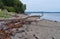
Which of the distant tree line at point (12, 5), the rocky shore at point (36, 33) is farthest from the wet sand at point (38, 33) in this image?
the distant tree line at point (12, 5)

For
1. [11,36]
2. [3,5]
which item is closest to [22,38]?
[11,36]

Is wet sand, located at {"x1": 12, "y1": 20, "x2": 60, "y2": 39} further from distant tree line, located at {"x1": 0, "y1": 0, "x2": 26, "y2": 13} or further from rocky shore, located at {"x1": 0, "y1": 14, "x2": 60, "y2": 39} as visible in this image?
distant tree line, located at {"x1": 0, "y1": 0, "x2": 26, "y2": 13}

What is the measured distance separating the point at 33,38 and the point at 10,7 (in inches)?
1033

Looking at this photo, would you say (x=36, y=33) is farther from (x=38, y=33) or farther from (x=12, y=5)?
(x=12, y=5)

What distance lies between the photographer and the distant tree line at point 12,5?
120 feet

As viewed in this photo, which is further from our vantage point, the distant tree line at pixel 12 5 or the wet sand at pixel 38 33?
the distant tree line at pixel 12 5

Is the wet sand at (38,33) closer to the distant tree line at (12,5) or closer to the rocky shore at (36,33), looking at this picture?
the rocky shore at (36,33)

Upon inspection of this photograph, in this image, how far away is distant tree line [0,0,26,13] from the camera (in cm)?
3644

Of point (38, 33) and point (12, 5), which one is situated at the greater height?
point (38, 33)

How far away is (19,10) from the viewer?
41.0m

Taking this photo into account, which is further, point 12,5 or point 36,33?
point 12,5

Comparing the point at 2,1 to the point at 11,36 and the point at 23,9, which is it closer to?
the point at 23,9

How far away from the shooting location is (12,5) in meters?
38.5

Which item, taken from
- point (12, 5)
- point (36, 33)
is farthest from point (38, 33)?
point (12, 5)
